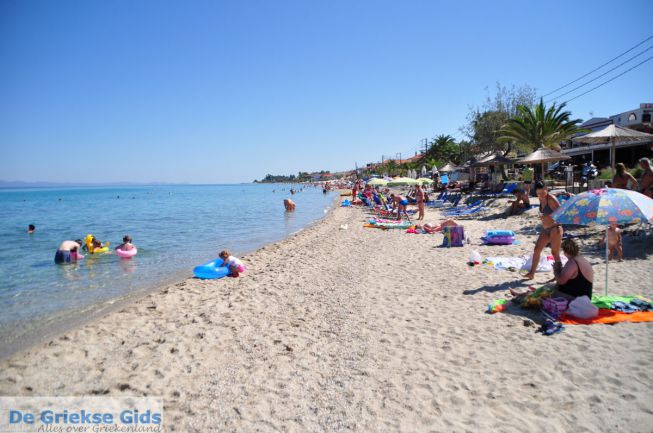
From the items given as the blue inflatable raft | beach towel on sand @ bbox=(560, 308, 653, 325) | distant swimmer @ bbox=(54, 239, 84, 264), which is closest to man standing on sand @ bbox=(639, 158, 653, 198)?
beach towel on sand @ bbox=(560, 308, 653, 325)

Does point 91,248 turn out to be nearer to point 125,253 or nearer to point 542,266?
point 125,253

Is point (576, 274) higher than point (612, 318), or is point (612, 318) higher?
point (576, 274)

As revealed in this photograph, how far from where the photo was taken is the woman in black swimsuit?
4160 millimetres

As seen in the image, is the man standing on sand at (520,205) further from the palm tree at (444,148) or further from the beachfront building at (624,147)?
the palm tree at (444,148)

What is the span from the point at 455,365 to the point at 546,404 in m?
0.83

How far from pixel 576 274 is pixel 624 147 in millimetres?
23856

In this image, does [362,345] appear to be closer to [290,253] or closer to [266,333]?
[266,333]

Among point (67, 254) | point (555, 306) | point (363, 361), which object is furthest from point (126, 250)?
point (555, 306)

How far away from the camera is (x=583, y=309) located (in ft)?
13.4

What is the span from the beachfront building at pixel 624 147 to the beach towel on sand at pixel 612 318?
17.0m

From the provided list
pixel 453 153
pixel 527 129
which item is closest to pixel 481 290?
pixel 527 129

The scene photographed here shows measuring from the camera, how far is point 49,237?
1669cm

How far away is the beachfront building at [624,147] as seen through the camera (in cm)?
2112

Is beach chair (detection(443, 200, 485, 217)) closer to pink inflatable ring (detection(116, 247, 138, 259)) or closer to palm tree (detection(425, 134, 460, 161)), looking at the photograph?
pink inflatable ring (detection(116, 247, 138, 259))
